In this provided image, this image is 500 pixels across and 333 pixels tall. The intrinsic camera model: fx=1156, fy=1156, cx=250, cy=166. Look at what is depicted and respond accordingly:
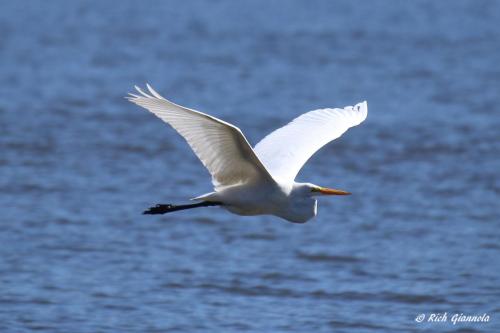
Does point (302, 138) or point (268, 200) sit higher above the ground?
point (302, 138)

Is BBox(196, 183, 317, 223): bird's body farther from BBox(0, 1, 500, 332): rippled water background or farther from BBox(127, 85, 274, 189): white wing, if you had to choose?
BBox(0, 1, 500, 332): rippled water background

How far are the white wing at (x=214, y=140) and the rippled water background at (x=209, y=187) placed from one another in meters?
1.59

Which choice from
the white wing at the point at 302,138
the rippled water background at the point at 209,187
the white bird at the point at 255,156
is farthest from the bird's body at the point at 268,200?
the rippled water background at the point at 209,187

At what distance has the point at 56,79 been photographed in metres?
17.9

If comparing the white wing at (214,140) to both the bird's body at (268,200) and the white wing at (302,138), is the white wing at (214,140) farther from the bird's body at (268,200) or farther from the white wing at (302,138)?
the white wing at (302,138)

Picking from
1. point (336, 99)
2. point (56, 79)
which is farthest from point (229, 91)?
point (56, 79)

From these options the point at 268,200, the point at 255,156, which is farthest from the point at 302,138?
the point at 255,156

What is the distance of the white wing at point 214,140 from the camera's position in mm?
6414

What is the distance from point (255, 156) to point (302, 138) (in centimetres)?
156

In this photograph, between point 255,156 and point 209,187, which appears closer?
point 255,156

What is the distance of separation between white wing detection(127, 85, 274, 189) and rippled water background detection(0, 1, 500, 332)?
1.59m

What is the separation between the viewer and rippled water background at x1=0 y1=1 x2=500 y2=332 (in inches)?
348

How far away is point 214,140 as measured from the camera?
673 centimetres

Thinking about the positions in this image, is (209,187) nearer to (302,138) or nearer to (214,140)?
(302,138)
